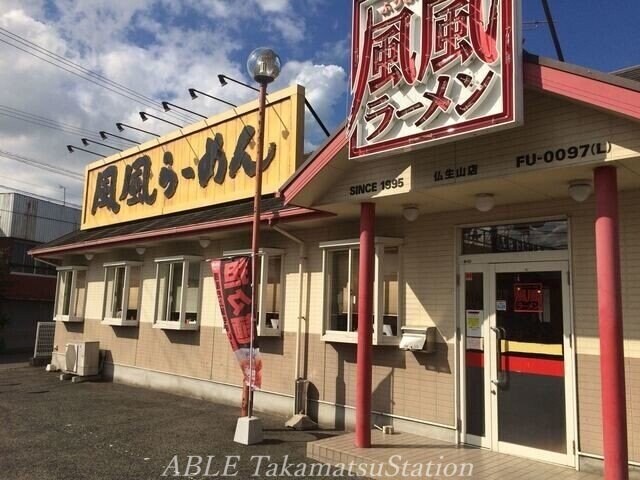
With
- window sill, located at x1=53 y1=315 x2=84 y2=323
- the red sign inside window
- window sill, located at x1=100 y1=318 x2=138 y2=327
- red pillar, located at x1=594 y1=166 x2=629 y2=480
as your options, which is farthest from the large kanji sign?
window sill, located at x1=53 y1=315 x2=84 y2=323

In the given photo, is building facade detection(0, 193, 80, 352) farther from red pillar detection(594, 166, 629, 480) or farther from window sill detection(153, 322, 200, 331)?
red pillar detection(594, 166, 629, 480)

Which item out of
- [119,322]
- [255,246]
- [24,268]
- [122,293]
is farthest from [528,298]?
[24,268]

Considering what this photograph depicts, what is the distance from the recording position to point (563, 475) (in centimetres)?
559

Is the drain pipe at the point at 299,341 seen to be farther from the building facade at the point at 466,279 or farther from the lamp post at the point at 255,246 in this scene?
the lamp post at the point at 255,246

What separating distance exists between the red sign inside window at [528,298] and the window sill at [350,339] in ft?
5.88

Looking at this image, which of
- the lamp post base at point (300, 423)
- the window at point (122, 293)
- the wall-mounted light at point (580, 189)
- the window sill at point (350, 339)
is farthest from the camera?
the window at point (122, 293)

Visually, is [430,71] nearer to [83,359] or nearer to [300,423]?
[300,423]

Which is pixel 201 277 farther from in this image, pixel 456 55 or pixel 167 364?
pixel 456 55

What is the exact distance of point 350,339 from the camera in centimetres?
796

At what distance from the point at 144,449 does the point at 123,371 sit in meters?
6.28

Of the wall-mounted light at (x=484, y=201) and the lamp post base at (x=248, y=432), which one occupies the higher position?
the wall-mounted light at (x=484, y=201)

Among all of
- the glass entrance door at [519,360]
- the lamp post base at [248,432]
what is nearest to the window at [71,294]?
the lamp post base at [248,432]

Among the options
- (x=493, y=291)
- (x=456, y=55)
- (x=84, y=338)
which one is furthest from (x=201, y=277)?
(x=456, y=55)

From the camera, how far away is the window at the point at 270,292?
931 cm
